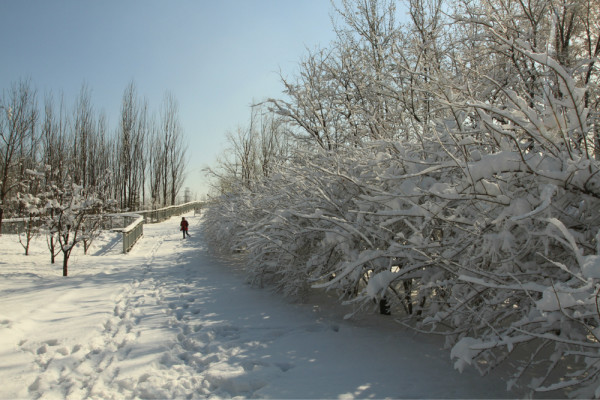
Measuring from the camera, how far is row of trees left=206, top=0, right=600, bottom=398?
237 centimetres

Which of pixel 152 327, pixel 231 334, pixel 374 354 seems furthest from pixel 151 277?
pixel 374 354

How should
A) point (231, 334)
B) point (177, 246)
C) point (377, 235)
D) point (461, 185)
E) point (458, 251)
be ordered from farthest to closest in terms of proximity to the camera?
point (177, 246)
point (231, 334)
point (377, 235)
point (458, 251)
point (461, 185)

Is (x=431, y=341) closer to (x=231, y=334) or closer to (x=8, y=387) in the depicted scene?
(x=231, y=334)

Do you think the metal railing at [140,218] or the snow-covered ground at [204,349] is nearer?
the snow-covered ground at [204,349]

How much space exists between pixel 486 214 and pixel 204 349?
10.4ft

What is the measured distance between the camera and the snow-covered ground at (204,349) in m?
3.27

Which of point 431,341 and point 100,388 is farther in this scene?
point 431,341

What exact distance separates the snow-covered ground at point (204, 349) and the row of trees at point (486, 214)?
1.37 ft

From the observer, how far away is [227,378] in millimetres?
3449

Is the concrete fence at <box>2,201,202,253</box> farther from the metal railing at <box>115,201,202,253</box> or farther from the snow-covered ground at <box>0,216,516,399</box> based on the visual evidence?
the snow-covered ground at <box>0,216,516,399</box>

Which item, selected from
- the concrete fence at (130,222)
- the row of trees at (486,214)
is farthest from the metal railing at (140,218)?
the row of trees at (486,214)

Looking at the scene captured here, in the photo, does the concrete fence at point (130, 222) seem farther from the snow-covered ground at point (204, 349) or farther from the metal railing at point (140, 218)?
the snow-covered ground at point (204, 349)

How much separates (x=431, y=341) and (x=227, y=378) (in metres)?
2.29

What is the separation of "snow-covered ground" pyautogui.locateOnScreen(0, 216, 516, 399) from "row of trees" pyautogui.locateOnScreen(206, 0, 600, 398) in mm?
416
